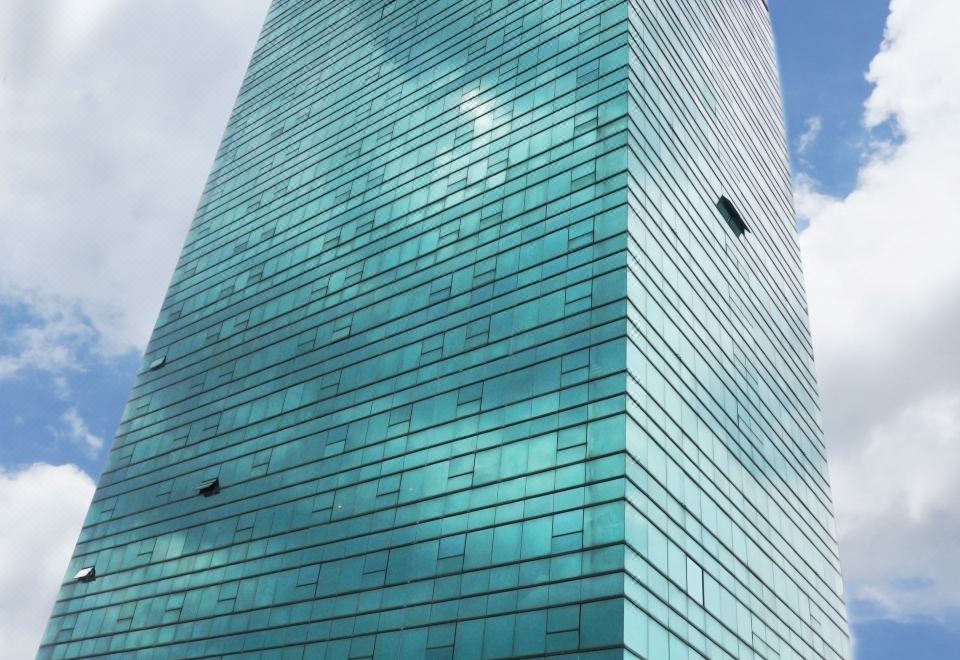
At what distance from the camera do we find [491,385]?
52.6 m

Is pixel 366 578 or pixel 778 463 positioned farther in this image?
pixel 778 463

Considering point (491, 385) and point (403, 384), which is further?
point (403, 384)

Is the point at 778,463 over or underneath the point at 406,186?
underneath

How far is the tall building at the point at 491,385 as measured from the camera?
45.7 meters

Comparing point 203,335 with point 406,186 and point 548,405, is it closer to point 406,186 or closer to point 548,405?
point 406,186

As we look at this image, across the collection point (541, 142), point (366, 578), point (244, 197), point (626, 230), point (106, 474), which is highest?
point (244, 197)

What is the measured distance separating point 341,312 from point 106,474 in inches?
1074

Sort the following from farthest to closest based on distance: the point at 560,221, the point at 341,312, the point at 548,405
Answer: the point at 341,312 < the point at 560,221 < the point at 548,405

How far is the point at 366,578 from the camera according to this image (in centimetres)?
5031

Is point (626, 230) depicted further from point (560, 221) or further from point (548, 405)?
point (548, 405)

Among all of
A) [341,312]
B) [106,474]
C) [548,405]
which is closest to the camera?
[548,405]

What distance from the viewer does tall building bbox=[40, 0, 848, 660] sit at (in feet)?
150

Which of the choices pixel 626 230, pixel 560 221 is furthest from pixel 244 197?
pixel 626 230

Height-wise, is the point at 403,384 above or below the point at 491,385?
above
